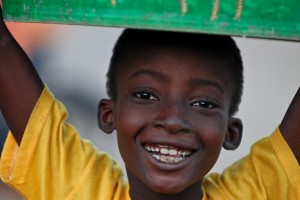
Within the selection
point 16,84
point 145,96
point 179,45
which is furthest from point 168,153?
point 16,84

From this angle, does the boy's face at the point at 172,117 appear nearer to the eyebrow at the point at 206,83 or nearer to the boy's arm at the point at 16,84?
the eyebrow at the point at 206,83

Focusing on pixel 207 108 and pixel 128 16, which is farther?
pixel 207 108

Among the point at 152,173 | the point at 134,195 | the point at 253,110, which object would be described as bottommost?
the point at 253,110

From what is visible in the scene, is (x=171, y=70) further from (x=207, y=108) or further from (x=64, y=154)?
(x=64, y=154)

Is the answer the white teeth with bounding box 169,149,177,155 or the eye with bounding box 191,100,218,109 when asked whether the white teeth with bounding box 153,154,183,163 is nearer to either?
the white teeth with bounding box 169,149,177,155

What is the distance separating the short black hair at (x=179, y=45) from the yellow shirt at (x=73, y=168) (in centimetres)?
15

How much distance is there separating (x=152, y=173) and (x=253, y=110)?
2.25 metres

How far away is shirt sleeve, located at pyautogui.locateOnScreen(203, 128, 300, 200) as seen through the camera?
2064mm

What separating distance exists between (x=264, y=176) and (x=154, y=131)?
0.36 metres

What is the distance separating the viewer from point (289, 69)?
425 cm

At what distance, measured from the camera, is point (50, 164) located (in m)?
2.08

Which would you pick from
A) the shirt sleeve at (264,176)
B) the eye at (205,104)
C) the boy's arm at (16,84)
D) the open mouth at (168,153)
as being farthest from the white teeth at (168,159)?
the boy's arm at (16,84)

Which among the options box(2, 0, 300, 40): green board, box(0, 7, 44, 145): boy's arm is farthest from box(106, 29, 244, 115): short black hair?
box(2, 0, 300, 40): green board

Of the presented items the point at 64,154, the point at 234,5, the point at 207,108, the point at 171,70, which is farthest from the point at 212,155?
the point at 234,5
